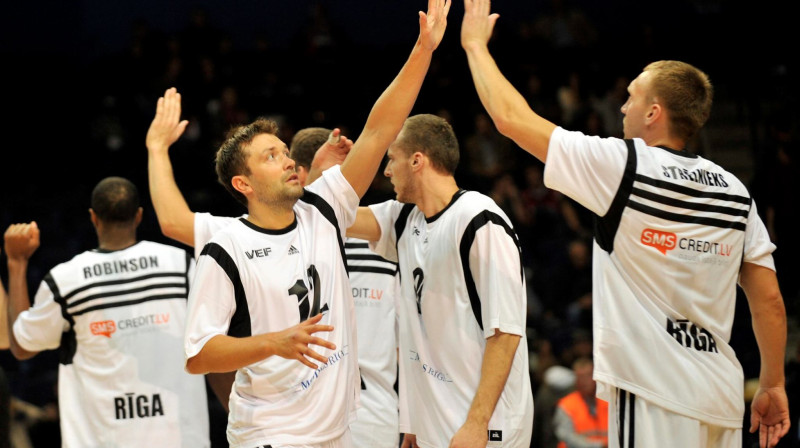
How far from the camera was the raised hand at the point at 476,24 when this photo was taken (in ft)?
14.9

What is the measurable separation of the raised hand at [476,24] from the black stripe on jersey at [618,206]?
86 cm

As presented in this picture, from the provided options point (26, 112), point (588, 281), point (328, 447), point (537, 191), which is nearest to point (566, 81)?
point (537, 191)

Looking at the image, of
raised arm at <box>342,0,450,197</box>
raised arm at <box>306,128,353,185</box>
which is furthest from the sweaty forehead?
raised arm at <box>306,128,353,185</box>

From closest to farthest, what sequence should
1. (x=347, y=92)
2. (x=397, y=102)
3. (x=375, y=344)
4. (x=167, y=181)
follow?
(x=397, y=102), (x=167, y=181), (x=375, y=344), (x=347, y=92)

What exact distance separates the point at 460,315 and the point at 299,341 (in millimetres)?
1114

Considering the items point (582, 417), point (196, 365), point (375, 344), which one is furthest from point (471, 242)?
point (582, 417)

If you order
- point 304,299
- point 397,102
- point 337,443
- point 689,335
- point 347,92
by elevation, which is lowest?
point 337,443

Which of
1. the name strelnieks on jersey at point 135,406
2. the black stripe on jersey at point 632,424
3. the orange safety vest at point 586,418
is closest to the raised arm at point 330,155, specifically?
the name strelnieks on jersey at point 135,406

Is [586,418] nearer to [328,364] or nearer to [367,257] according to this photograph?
[367,257]

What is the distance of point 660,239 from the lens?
4.25 m

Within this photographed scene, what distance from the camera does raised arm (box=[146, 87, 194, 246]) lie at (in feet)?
17.9

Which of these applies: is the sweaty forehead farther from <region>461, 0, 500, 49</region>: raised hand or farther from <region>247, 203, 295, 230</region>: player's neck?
<region>461, 0, 500, 49</region>: raised hand

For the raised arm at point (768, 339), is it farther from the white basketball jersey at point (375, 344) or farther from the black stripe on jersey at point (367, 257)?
the black stripe on jersey at point (367, 257)

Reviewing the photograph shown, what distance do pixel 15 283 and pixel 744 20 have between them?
11.0 meters
